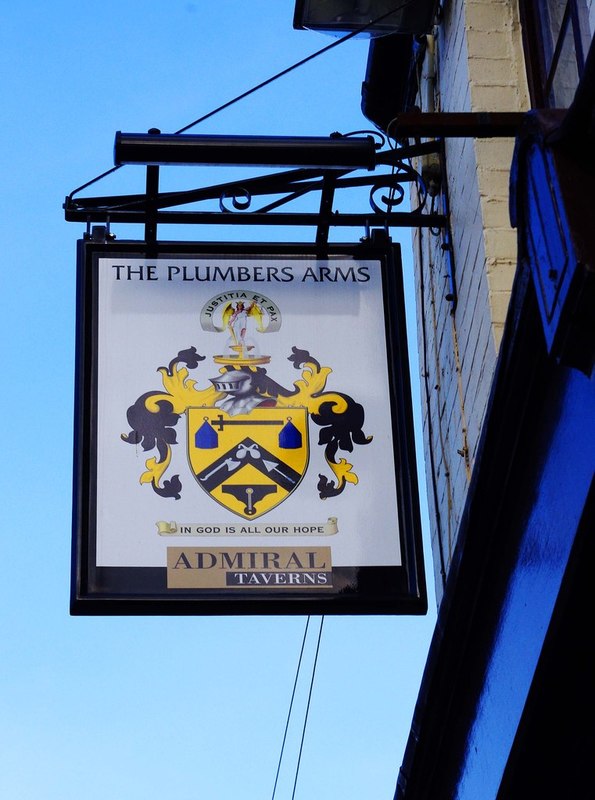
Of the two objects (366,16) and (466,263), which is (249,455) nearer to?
(466,263)

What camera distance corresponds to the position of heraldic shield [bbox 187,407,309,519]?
4.50 m

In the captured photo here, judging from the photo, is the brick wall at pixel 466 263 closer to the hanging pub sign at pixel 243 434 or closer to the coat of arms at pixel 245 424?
the hanging pub sign at pixel 243 434

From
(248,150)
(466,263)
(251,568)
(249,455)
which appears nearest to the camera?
(251,568)

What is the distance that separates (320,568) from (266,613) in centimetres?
23

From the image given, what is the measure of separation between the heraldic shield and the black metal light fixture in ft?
7.77

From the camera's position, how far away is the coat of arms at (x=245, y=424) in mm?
4523

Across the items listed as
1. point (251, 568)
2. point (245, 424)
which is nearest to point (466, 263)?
point (245, 424)

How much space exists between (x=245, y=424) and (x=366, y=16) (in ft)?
8.68

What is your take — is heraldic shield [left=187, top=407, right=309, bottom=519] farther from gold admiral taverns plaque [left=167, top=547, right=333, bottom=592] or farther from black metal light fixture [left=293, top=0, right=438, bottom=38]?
black metal light fixture [left=293, top=0, right=438, bottom=38]

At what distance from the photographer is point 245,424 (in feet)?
15.2

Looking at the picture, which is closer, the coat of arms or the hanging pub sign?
the hanging pub sign

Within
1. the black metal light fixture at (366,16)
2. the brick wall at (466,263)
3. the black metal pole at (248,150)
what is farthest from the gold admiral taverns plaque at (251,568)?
the black metal light fixture at (366,16)

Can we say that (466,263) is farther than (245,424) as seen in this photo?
Yes

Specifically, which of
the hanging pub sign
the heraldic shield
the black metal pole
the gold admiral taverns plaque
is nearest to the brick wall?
the hanging pub sign
